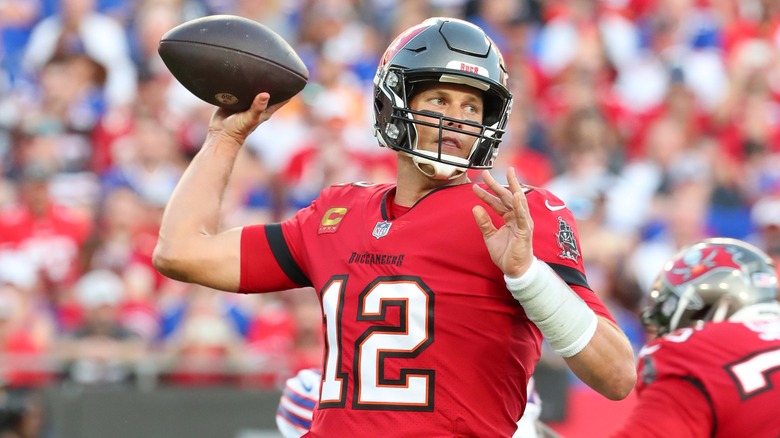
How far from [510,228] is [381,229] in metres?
0.49

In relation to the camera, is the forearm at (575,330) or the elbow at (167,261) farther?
the elbow at (167,261)

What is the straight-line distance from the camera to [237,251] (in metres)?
3.87

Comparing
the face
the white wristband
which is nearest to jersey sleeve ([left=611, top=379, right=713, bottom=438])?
the white wristband

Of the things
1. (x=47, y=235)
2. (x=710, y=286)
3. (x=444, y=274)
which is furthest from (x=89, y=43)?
(x=444, y=274)

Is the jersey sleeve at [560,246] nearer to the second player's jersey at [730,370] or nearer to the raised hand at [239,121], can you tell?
the second player's jersey at [730,370]

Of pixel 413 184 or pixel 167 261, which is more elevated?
pixel 413 184

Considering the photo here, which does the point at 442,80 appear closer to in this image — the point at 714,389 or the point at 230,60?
the point at 230,60

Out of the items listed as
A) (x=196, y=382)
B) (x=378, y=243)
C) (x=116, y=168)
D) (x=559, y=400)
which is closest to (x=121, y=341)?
(x=196, y=382)

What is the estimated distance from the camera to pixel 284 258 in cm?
383

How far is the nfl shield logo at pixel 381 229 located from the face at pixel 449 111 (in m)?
0.23

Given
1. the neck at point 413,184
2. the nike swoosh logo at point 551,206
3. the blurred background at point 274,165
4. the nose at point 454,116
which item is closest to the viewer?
the nike swoosh logo at point 551,206

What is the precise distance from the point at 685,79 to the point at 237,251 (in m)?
7.76

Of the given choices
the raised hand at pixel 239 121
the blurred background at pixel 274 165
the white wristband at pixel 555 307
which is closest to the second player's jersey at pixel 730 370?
the white wristband at pixel 555 307

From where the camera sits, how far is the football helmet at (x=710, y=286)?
13.8 feet
